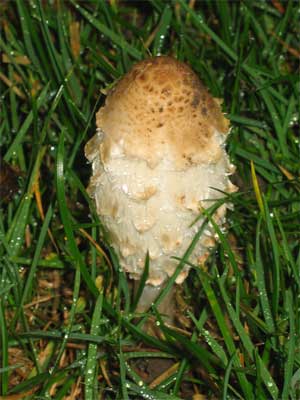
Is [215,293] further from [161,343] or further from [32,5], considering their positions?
[32,5]

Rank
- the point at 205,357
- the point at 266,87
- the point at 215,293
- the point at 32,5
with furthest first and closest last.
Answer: the point at 32,5
the point at 266,87
the point at 215,293
the point at 205,357

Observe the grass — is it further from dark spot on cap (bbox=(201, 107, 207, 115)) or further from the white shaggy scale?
dark spot on cap (bbox=(201, 107, 207, 115))

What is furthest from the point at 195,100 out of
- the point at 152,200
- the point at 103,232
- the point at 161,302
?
the point at 161,302

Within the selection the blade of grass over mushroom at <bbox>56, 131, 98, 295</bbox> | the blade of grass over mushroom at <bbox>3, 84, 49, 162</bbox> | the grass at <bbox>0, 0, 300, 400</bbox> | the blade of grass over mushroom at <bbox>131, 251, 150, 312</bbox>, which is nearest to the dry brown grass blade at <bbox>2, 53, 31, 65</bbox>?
the grass at <bbox>0, 0, 300, 400</bbox>

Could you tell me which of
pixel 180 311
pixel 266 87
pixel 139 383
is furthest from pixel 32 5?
pixel 139 383

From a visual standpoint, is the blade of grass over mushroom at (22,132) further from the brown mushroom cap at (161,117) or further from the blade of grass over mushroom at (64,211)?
the brown mushroom cap at (161,117)

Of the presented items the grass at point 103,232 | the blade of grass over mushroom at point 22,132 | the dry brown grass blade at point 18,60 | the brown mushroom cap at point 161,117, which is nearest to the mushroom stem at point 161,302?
the grass at point 103,232
